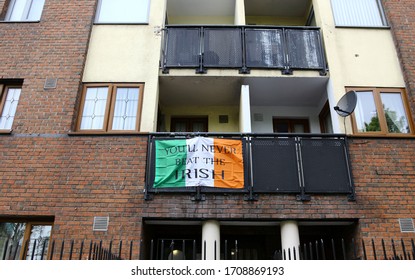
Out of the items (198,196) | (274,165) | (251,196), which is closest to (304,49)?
(274,165)

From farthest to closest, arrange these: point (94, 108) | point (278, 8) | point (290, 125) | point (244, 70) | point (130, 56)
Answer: point (278, 8) → point (290, 125) → point (130, 56) → point (244, 70) → point (94, 108)

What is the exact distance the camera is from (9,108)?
9031 mm

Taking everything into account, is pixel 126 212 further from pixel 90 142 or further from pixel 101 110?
pixel 101 110

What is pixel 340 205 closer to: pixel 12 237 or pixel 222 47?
pixel 222 47

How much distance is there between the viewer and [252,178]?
798cm

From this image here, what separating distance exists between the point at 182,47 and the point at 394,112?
551 cm

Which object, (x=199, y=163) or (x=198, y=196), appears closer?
(x=198, y=196)

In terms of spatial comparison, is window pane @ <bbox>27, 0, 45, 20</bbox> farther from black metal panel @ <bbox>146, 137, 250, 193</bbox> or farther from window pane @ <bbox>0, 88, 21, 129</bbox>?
black metal panel @ <bbox>146, 137, 250, 193</bbox>

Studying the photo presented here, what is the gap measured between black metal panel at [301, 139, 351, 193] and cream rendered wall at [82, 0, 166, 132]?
3.67m

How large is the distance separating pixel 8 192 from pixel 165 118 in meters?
4.53

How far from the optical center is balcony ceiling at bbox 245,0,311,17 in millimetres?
11414

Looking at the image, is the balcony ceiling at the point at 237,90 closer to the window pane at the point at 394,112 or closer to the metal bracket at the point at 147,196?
the window pane at the point at 394,112

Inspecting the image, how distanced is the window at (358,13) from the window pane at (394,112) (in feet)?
7.49

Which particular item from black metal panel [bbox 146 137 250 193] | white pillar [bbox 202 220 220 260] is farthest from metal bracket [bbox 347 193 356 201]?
white pillar [bbox 202 220 220 260]
